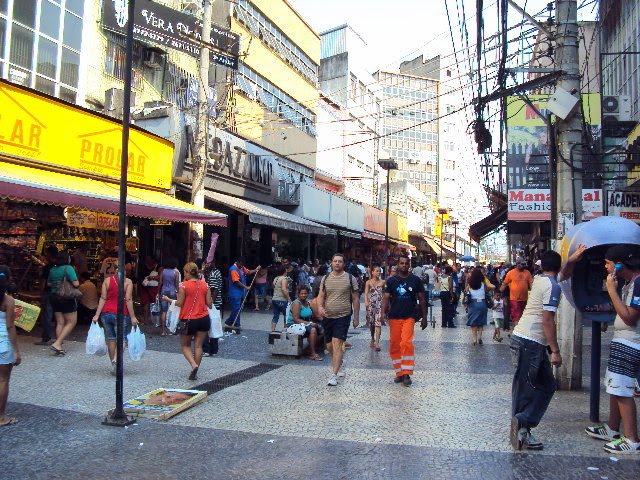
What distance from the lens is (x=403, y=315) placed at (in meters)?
8.34

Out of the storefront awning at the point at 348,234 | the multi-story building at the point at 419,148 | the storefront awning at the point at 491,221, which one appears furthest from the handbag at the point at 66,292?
the multi-story building at the point at 419,148

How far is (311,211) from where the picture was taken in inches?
1010

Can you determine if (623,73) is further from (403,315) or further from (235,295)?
(403,315)

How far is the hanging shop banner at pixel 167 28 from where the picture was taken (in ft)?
50.2

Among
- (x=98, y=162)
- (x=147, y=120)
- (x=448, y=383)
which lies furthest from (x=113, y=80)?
(x=448, y=383)

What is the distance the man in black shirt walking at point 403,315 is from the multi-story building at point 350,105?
1061 inches

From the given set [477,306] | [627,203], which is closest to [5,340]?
[477,306]

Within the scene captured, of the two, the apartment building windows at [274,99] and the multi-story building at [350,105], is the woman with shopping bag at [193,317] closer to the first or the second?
the apartment building windows at [274,99]

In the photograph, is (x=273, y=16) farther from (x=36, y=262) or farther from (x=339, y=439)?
(x=339, y=439)

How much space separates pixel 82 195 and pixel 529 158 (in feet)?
38.7

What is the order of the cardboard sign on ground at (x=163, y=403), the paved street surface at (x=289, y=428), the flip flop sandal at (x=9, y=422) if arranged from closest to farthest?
the paved street surface at (x=289, y=428), the flip flop sandal at (x=9, y=422), the cardboard sign on ground at (x=163, y=403)

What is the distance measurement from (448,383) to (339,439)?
10.3 feet

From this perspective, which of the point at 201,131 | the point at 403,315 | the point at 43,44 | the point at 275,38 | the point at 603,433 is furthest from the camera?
the point at 275,38

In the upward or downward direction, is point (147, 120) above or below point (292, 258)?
above
